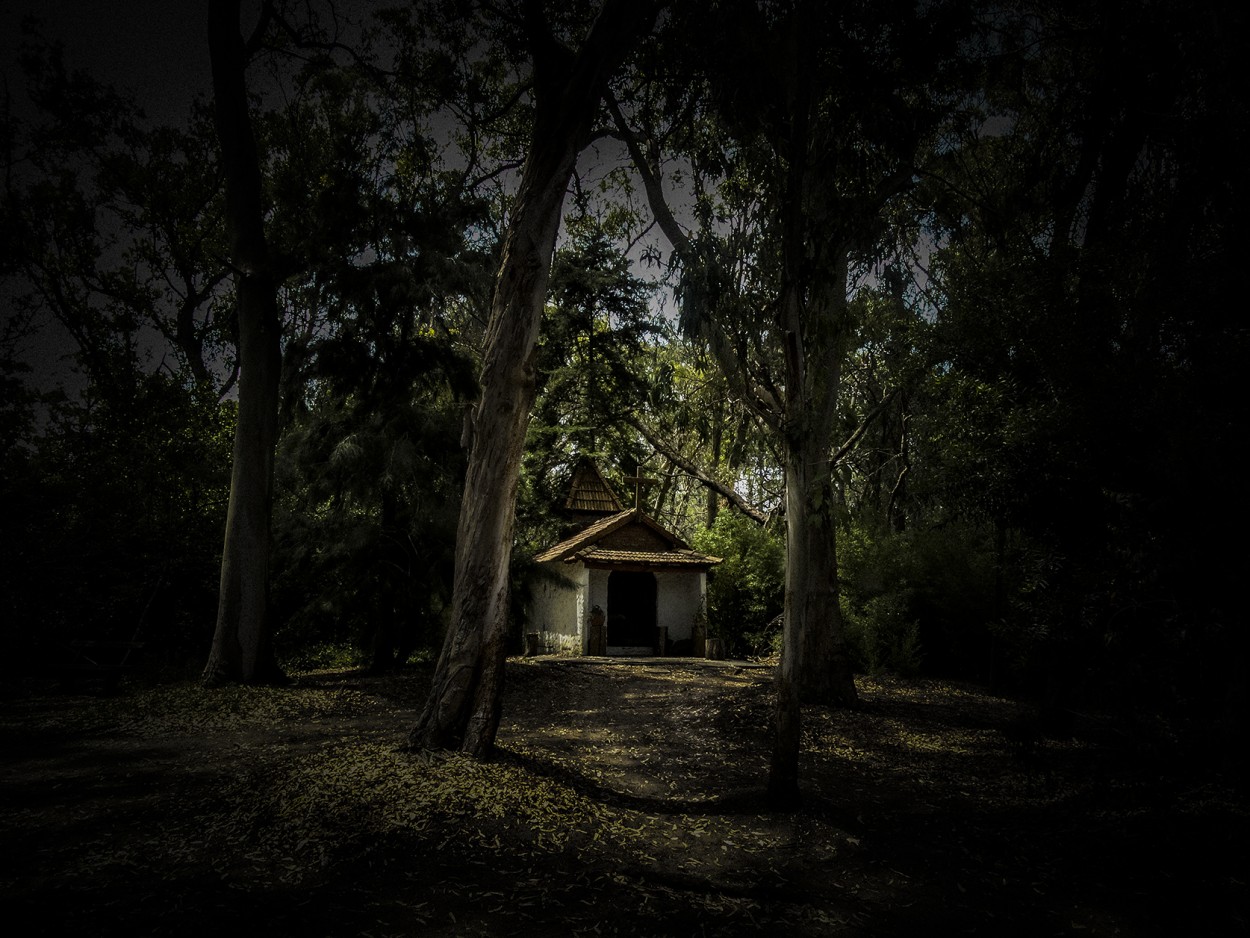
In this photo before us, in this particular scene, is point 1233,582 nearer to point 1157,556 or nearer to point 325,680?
point 1157,556

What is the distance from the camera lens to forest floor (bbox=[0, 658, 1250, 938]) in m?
3.86

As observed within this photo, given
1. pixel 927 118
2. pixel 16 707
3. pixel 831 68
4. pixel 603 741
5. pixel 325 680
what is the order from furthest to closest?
pixel 325 680, pixel 16 707, pixel 603 741, pixel 927 118, pixel 831 68

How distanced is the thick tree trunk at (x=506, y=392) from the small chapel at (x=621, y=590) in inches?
538

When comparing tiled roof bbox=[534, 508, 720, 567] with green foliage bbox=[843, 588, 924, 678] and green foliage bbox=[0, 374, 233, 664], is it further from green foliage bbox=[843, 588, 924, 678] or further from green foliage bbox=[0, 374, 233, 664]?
green foliage bbox=[0, 374, 233, 664]

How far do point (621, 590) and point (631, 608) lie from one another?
724 millimetres

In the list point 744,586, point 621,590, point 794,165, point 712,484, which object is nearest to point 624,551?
point 621,590

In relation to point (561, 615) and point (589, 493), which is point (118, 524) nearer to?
point (561, 615)

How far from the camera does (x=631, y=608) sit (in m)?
24.8

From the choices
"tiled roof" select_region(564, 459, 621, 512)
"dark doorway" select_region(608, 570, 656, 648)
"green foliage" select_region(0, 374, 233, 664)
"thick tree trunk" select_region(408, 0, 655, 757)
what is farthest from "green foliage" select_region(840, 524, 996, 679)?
"green foliage" select_region(0, 374, 233, 664)

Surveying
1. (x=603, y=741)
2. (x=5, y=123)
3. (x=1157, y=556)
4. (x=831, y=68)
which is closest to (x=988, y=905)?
(x=1157, y=556)

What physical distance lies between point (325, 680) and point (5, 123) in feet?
55.9

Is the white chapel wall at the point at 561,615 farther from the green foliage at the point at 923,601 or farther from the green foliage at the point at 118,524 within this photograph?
the green foliage at the point at 118,524

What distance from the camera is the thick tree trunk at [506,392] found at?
6.50m

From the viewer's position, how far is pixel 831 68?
7.48 metres
